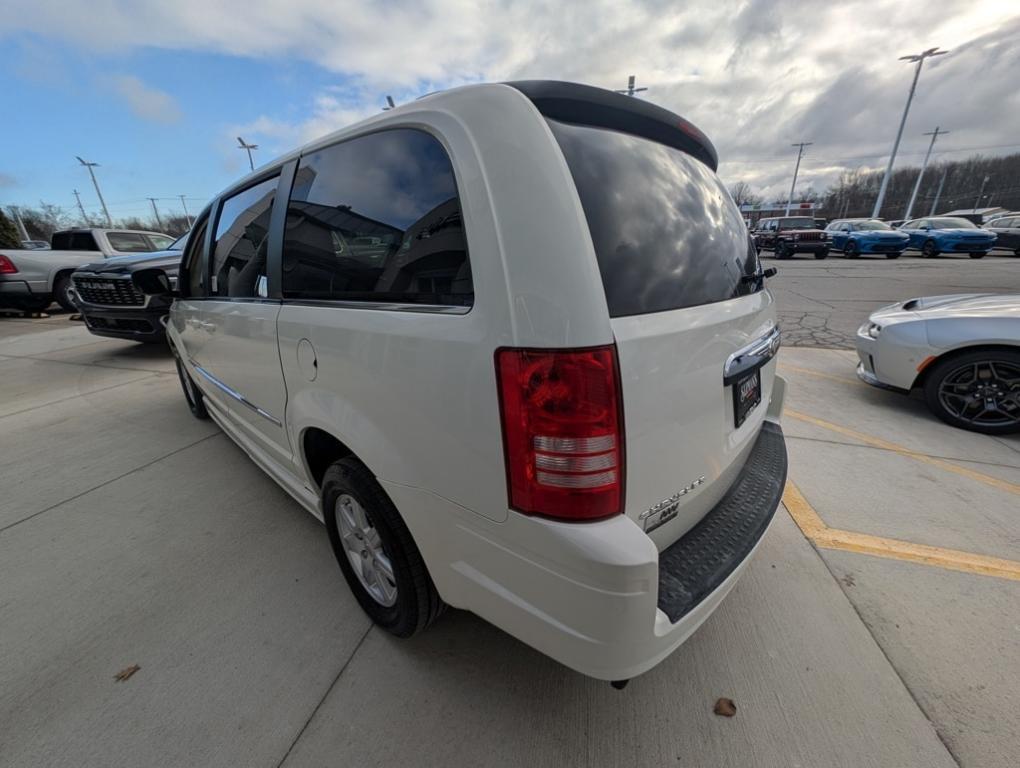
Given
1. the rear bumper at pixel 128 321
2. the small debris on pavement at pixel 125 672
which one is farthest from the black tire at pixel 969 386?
the rear bumper at pixel 128 321

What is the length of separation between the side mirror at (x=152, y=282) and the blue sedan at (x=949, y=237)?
26.5 meters

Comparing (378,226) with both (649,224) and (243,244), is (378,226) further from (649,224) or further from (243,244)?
(243,244)

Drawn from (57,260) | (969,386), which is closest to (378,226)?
(969,386)

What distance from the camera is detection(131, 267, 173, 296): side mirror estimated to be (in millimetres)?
3254

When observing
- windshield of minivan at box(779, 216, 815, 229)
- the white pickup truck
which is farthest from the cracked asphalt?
windshield of minivan at box(779, 216, 815, 229)

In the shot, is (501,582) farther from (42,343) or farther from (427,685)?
(42,343)

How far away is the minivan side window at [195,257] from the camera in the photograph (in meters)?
3.08

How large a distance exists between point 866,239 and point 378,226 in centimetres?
2500

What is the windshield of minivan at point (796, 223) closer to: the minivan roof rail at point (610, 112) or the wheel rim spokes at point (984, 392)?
the wheel rim spokes at point (984, 392)

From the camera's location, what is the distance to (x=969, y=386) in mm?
3535

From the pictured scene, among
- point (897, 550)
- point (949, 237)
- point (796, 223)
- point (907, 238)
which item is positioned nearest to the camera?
point (897, 550)

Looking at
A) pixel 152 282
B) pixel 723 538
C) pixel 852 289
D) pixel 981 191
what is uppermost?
pixel 981 191

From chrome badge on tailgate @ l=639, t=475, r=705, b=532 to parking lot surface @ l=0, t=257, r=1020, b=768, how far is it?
76cm

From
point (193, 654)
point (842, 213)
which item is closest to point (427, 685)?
point (193, 654)
